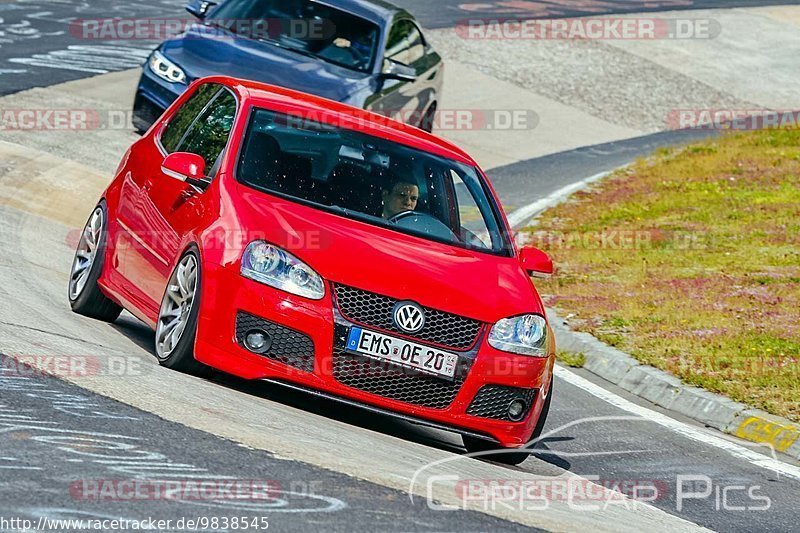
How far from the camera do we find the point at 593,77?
2758cm

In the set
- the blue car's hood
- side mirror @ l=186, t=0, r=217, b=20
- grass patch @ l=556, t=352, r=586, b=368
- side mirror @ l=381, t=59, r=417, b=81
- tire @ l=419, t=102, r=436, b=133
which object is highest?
side mirror @ l=186, t=0, r=217, b=20

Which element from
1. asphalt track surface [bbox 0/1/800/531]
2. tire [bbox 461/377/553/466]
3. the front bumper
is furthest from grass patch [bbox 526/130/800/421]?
the front bumper

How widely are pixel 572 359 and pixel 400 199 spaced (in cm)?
349

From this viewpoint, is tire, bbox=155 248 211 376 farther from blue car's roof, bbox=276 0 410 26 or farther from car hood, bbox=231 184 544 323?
blue car's roof, bbox=276 0 410 26

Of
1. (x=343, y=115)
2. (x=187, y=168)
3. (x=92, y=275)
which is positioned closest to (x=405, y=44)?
(x=343, y=115)

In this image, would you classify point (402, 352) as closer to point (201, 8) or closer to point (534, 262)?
point (534, 262)

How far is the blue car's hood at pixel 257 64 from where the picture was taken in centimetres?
1459

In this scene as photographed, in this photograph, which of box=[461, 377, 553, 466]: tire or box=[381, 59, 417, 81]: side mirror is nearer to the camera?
box=[461, 377, 553, 466]: tire

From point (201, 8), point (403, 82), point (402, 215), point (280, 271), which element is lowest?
point (403, 82)

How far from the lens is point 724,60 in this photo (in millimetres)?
31625

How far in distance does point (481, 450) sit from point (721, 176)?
44.1ft

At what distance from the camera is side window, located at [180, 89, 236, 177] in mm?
8625

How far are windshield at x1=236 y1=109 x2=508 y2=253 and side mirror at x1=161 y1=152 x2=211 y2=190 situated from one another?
0.73 feet

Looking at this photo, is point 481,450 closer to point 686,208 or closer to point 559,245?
point 559,245
